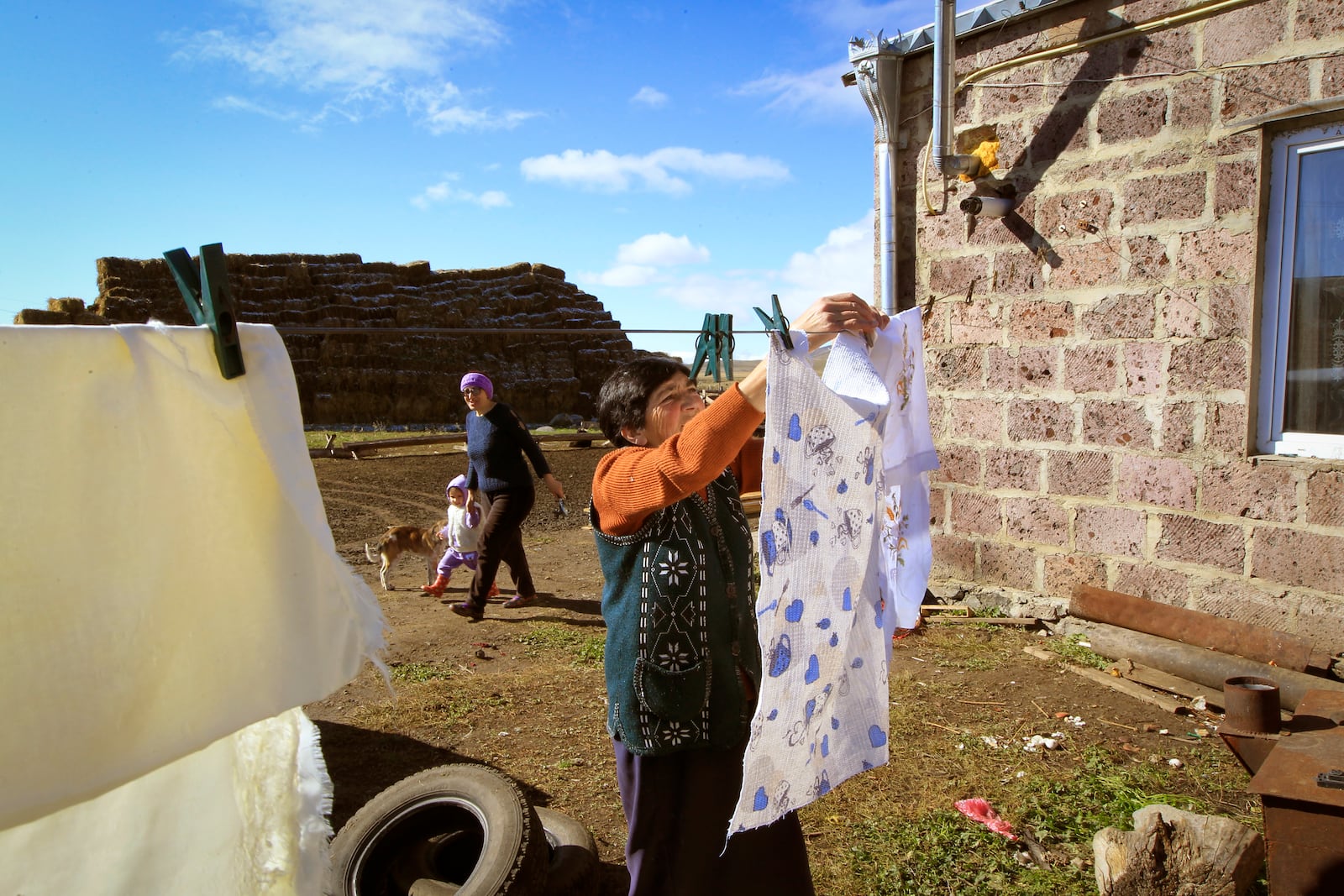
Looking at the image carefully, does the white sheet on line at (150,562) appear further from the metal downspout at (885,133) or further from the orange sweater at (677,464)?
the metal downspout at (885,133)

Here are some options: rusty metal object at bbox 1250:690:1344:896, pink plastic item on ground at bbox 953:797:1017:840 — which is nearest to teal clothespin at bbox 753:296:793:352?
rusty metal object at bbox 1250:690:1344:896

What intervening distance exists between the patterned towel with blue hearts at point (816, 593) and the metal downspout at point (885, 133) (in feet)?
13.8

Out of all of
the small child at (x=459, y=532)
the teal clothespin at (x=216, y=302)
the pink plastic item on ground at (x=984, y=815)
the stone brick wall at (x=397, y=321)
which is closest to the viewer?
the teal clothespin at (x=216, y=302)

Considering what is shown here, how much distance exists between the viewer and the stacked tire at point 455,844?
8.73 feet

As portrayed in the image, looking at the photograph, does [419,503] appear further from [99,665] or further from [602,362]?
[602,362]

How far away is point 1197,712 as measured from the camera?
432 centimetres

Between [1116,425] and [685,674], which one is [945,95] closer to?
[1116,425]

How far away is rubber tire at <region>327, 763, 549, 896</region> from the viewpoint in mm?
2635

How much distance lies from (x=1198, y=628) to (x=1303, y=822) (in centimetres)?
244

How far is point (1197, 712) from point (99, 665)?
4.72 meters

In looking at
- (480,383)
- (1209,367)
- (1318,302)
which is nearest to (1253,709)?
(1209,367)

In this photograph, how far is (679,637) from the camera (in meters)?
2.14

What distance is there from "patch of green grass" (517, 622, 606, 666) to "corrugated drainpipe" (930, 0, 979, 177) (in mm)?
3812

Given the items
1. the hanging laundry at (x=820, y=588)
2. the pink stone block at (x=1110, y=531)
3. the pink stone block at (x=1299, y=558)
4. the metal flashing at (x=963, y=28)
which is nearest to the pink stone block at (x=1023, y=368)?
the pink stone block at (x=1110, y=531)
